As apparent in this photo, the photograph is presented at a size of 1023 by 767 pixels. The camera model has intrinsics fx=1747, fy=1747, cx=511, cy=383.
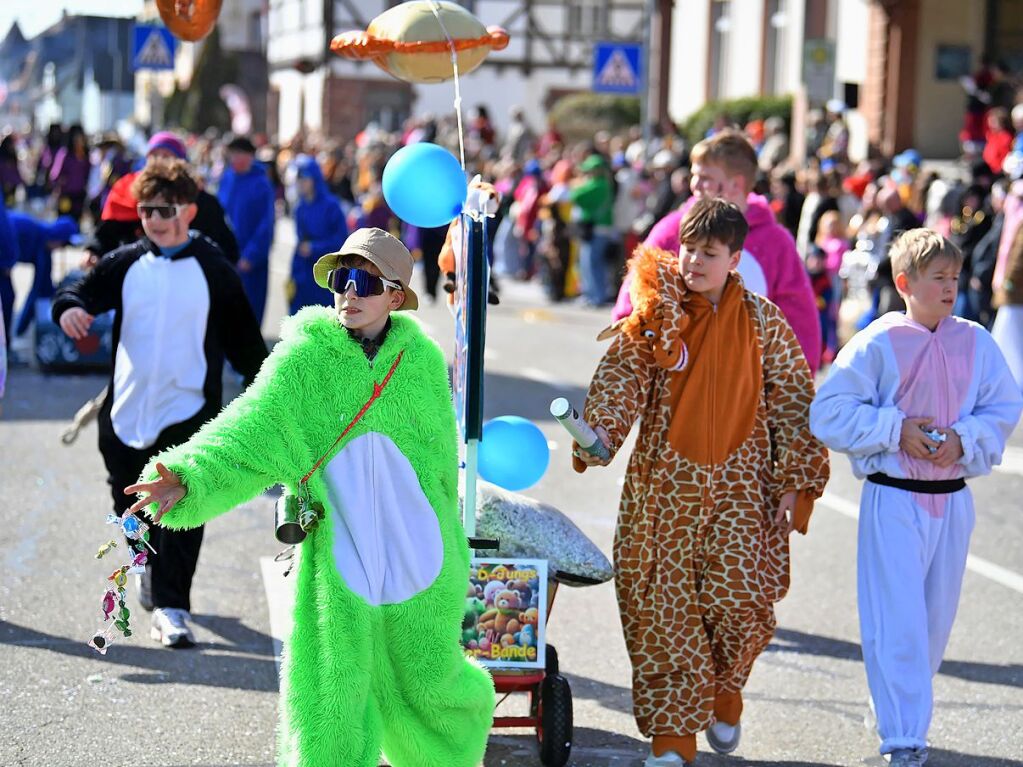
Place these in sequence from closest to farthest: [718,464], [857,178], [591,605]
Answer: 1. [718,464]
2. [591,605]
3. [857,178]

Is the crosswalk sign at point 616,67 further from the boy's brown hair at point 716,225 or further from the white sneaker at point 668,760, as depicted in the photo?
the white sneaker at point 668,760

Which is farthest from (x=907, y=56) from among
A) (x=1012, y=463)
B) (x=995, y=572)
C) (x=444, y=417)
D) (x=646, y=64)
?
(x=444, y=417)

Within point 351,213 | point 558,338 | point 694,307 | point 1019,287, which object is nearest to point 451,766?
point 694,307

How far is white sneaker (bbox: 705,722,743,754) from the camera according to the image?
554 cm

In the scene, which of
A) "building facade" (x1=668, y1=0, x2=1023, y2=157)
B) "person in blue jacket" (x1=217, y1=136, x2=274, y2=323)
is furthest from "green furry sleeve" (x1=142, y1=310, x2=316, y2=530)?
"building facade" (x1=668, y1=0, x2=1023, y2=157)

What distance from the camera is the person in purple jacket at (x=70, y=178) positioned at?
1016 inches

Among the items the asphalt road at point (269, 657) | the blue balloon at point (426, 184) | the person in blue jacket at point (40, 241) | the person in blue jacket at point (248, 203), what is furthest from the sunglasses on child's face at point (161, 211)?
the person in blue jacket at point (248, 203)

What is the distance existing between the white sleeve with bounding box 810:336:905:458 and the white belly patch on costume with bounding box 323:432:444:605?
55.2 inches

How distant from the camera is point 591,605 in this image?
25.0 feet

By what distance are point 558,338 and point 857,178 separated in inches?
161

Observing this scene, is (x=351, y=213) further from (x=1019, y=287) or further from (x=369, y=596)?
(x=369, y=596)

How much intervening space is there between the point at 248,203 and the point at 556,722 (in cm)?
799

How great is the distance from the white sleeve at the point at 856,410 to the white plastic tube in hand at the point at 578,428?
0.71m

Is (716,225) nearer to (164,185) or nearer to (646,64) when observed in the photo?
(164,185)
